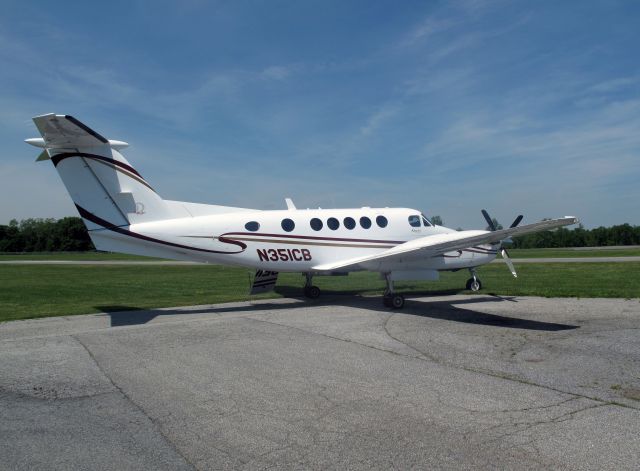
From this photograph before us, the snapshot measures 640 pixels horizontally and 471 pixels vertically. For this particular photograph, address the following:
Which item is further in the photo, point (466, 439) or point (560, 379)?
point (560, 379)

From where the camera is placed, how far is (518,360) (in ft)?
27.7

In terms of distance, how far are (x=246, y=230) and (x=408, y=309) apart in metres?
5.39

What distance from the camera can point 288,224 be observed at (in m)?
15.8

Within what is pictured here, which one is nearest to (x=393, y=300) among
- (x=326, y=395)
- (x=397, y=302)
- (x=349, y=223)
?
(x=397, y=302)

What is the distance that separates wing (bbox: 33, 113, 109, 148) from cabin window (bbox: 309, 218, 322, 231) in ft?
21.3

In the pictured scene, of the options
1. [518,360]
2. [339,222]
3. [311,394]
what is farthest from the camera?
[339,222]

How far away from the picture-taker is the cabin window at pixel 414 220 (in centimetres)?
1753

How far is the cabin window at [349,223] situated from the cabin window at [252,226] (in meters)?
3.04

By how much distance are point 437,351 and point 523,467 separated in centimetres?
467

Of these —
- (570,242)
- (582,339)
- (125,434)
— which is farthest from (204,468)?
(570,242)

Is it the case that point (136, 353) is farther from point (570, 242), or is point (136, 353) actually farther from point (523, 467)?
point (570, 242)

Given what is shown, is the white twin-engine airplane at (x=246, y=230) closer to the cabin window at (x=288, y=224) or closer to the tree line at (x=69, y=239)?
the cabin window at (x=288, y=224)

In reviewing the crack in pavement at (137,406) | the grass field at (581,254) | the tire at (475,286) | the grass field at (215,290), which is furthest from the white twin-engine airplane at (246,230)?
the grass field at (581,254)

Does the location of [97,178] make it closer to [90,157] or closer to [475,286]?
[90,157]
